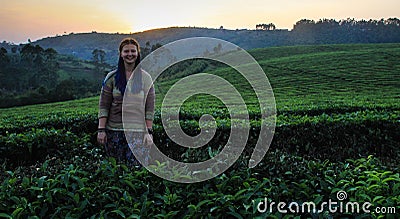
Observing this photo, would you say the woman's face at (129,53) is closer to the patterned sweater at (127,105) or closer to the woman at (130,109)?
the woman at (130,109)

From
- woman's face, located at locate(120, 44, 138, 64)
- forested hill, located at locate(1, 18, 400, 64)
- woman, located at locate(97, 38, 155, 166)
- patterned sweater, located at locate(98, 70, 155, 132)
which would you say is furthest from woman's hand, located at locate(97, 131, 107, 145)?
forested hill, located at locate(1, 18, 400, 64)

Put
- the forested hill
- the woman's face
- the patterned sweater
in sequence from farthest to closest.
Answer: the forested hill
the patterned sweater
the woman's face

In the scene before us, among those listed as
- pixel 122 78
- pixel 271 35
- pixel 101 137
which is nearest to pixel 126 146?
pixel 101 137

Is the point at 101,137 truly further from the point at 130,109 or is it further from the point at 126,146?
the point at 130,109

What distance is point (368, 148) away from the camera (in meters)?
7.54

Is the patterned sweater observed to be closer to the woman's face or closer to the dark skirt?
the dark skirt

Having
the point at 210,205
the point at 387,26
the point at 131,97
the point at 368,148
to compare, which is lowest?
the point at 368,148

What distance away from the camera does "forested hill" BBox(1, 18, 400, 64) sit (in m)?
89.1

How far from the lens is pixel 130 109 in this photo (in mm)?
4520

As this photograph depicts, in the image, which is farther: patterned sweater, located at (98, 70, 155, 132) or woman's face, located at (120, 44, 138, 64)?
patterned sweater, located at (98, 70, 155, 132)

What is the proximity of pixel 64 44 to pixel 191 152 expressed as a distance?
535ft

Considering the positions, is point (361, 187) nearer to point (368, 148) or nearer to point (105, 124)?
point (105, 124)

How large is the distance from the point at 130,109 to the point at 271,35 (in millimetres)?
113362

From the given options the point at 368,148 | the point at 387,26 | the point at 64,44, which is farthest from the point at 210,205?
the point at 64,44
